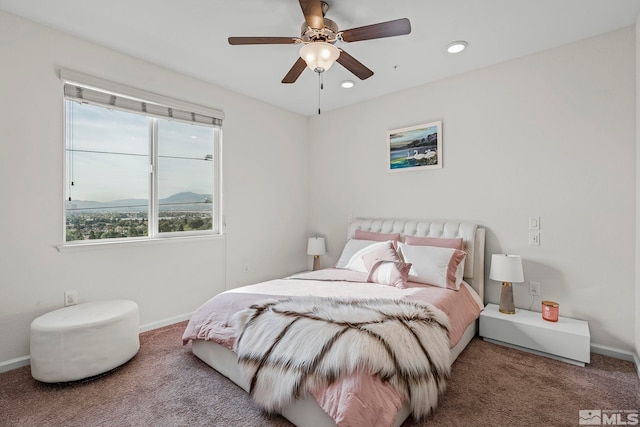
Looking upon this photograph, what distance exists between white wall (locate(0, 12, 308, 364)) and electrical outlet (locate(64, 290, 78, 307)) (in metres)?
0.05

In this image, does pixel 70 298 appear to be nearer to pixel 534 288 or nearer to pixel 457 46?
pixel 457 46

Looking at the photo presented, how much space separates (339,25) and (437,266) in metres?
2.21

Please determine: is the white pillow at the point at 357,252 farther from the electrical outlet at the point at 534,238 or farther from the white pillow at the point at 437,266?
the electrical outlet at the point at 534,238

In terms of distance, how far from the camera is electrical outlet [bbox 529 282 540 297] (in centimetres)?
272

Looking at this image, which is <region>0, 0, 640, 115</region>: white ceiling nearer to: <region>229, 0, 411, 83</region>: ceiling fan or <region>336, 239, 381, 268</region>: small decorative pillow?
<region>229, 0, 411, 83</region>: ceiling fan

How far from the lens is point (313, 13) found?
1.80 metres

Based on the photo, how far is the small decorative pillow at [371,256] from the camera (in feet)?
9.86

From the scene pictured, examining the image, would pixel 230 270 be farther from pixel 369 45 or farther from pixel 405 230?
pixel 369 45

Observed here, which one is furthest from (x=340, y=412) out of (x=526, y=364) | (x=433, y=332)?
(x=526, y=364)

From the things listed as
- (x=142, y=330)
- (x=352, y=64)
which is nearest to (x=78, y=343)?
Result: (x=142, y=330)

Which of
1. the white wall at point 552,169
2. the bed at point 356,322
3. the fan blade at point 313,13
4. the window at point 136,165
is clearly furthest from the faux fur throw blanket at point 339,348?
the fan blade at point 313,13

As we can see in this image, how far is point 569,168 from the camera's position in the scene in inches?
101

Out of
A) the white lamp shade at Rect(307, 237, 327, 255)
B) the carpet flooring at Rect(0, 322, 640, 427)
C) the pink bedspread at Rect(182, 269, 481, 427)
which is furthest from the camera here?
the white lamp shade at Rect(307, 237, 327, 255)

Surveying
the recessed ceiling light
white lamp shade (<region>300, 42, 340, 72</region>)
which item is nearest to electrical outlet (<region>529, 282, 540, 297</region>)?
the recessed ceiling light
